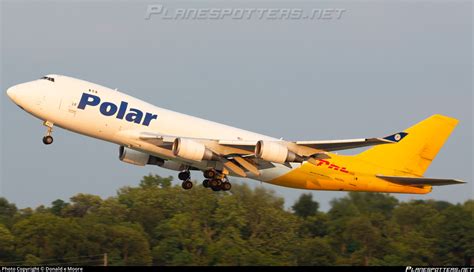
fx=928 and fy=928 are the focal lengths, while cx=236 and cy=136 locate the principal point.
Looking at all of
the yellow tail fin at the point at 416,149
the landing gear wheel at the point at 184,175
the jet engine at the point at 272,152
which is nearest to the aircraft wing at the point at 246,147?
the jet engine at the point at 272,152

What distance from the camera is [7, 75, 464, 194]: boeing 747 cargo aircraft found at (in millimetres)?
44719

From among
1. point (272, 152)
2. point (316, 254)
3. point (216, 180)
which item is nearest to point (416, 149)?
point (272, 152)

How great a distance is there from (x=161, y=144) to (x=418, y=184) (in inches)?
566

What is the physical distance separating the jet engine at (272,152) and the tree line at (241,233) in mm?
20725

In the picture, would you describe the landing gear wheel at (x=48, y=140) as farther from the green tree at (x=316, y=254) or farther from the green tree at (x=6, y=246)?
the green tree at (x=316, y=254)

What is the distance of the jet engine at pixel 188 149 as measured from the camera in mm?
44750

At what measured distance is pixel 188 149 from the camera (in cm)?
4481

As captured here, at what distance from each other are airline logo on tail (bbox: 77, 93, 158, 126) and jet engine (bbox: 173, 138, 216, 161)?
1.93 m

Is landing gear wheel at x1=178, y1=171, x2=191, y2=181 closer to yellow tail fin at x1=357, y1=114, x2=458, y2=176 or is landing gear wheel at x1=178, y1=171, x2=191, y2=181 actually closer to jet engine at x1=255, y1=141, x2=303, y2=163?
jet engine at x1=255, y1=141, x2=303, y2=163

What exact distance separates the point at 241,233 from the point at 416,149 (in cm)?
2880

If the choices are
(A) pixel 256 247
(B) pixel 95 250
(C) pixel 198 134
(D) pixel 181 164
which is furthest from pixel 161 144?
(A) pixel 256 247

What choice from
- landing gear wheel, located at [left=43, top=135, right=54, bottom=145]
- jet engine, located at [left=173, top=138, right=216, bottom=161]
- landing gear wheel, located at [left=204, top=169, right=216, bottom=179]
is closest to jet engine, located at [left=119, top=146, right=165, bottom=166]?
landing gear wheel, located at [left=204, top=169, right=216, bottom=179]

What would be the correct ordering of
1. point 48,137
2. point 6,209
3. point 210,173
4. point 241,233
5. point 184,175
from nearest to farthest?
point 48,137
point 210,173
point 184,175
point 241,233
point 6,209

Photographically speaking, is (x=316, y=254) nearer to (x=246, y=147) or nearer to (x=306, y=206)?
(x=306, y=206)
